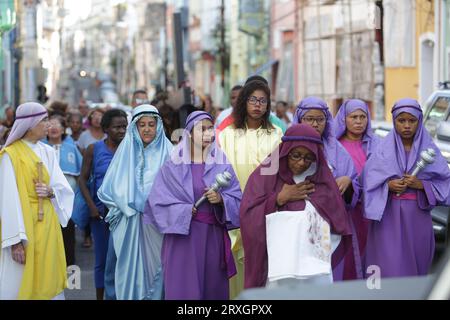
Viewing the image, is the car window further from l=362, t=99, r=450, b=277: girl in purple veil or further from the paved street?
l=362, t=99, r=450, b=277: girl in purple veil

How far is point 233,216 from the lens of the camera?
356 inches

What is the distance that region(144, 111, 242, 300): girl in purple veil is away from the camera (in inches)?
358

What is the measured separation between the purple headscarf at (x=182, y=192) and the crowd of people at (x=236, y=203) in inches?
0.4

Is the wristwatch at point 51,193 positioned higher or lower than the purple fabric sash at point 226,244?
higher

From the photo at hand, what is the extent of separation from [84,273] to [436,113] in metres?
4.76

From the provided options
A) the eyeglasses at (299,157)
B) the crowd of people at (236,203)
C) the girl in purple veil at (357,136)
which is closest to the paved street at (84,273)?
the crowd of people at (236,203)

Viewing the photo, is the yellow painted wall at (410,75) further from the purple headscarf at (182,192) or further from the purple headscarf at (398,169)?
the purple headscarf at (182,192)

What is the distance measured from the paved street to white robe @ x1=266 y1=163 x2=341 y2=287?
3984 millimetres

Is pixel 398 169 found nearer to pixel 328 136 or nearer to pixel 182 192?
pixel 328 136

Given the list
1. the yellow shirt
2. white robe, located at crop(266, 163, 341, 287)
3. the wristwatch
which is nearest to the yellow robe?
the yellow shirt

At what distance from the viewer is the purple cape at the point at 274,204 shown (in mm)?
7977
